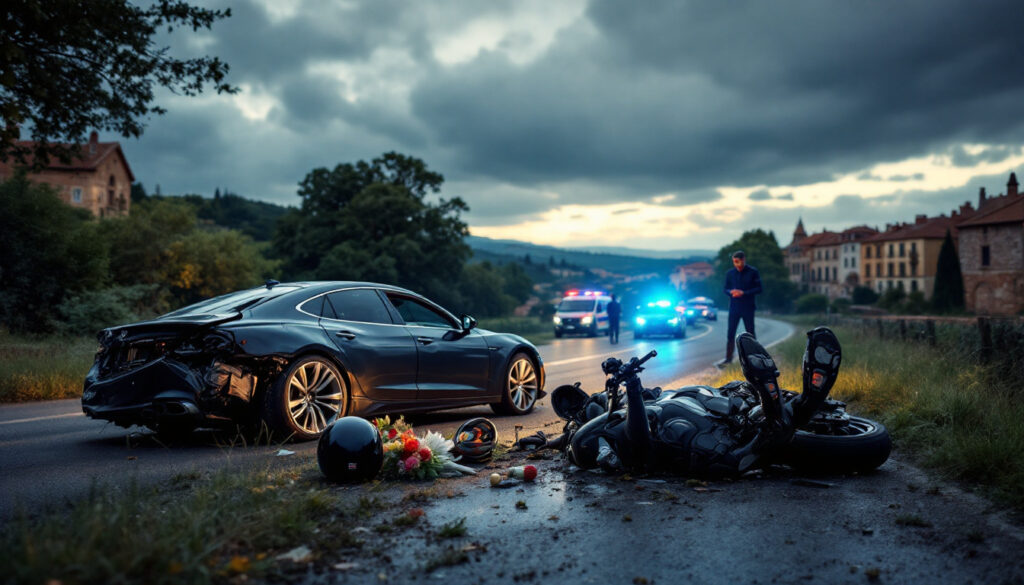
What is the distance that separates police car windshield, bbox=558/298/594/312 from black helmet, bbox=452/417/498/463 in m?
29.7

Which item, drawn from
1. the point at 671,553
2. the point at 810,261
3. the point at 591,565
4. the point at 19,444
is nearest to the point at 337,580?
the point at 591,565

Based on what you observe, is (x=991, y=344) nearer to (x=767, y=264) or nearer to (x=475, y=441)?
(x=475, y=441)

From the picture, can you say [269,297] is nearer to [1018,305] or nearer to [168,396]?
[168,396]

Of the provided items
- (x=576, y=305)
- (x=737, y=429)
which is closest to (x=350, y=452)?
(x=737, y=429)

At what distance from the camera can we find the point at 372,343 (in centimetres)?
753

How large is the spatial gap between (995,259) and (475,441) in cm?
8224

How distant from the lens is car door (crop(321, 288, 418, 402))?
24.0ft

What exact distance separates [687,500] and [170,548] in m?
3.04

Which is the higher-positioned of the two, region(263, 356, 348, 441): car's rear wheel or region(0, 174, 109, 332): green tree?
region(0, 174, 109, 332): green tree

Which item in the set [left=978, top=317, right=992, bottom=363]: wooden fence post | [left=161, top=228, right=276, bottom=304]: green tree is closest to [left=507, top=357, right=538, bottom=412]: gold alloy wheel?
[left=978, top=317, right=992, bottom=363]: wooden fence post

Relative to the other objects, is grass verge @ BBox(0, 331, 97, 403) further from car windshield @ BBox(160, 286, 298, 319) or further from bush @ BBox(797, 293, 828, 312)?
bush @ BBox(797, 293, 828, 312)

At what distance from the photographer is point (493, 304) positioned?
86625 millimetres

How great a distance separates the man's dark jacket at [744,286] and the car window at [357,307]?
7.54 meters

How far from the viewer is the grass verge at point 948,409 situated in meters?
5.25
